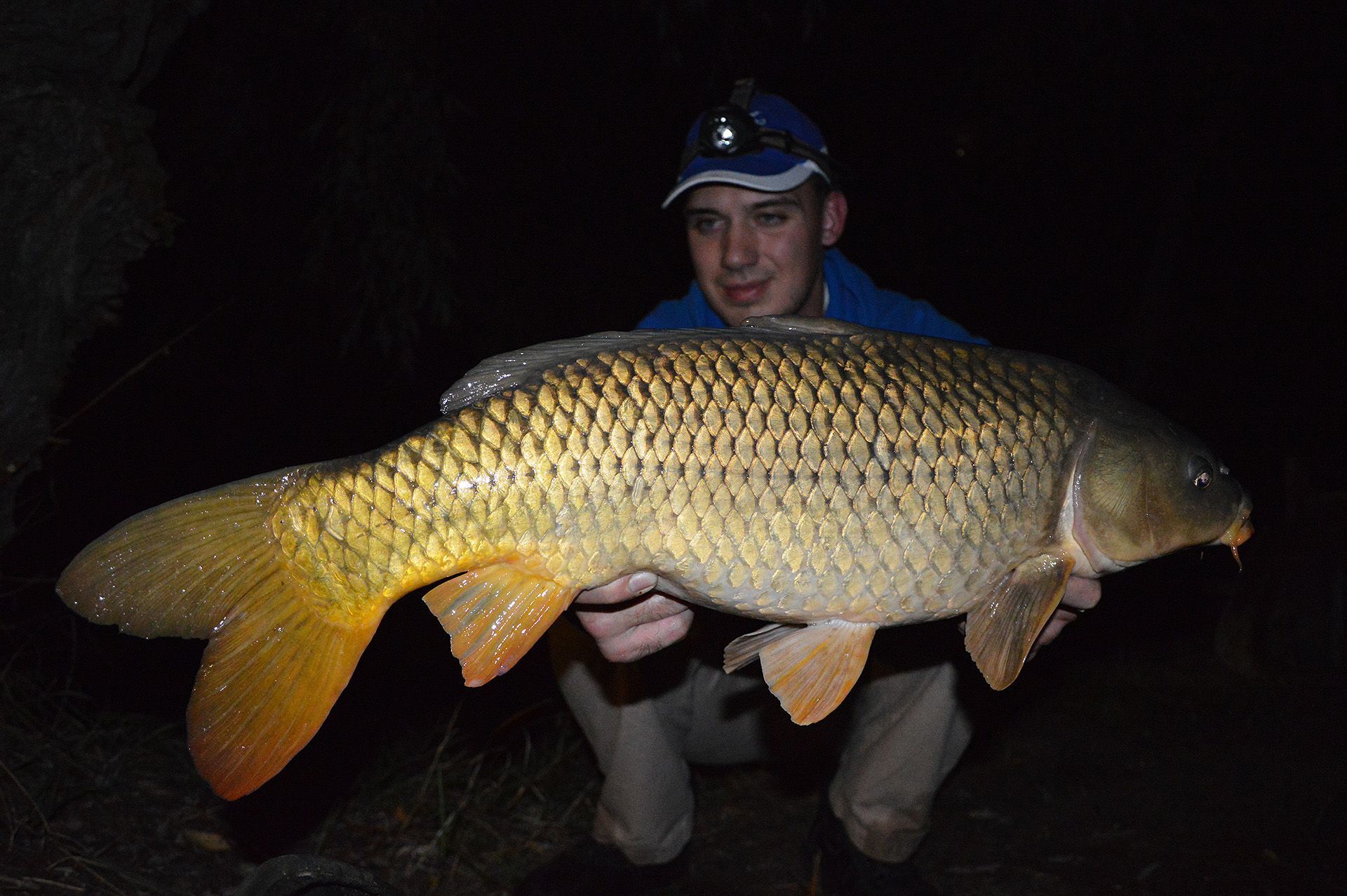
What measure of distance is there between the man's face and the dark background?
2.19ft

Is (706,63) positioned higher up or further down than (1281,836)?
higher up

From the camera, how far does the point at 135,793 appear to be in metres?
2.21

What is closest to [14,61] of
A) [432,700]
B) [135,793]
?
[135,793]

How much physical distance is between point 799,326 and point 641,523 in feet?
1.32

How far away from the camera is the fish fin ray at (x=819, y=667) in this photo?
5.00ft

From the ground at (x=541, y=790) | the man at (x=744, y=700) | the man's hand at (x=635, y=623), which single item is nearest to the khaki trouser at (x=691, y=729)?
the man at (x=744, y=700)

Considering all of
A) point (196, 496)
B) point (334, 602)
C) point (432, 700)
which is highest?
point (196, 496)

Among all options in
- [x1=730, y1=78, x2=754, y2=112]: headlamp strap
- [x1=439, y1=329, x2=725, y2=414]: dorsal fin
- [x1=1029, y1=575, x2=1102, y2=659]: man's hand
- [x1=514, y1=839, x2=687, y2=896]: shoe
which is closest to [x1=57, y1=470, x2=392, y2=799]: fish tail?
[x1=439, y1=329, x2=725, y2=414]: dorsal fin

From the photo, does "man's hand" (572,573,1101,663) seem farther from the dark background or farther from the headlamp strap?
the headlamp strap

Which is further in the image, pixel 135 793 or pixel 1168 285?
pixel 1168 285

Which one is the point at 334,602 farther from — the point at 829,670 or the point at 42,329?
the point at 42,329

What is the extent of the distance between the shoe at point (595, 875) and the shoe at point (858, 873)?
33 centimetres

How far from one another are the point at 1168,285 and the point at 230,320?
13.2 feet

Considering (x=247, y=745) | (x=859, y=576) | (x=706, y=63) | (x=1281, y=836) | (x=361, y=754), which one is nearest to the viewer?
(x=247, y=745)
